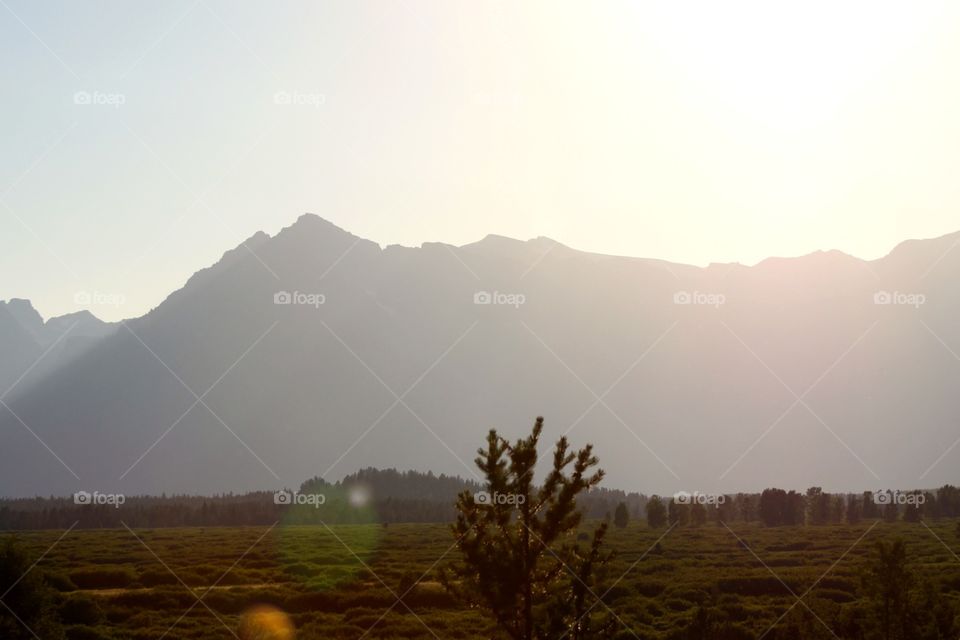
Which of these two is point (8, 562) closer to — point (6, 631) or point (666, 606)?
point (6, 631)

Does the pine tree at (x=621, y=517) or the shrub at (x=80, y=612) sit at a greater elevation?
the shrub at (x=80, y=612)

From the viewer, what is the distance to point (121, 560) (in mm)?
90875

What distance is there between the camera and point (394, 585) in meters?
66.9

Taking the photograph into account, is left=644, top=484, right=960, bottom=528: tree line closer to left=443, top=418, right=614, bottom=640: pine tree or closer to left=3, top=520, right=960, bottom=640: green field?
left=3, top=520, right=960, bottom=640: green field

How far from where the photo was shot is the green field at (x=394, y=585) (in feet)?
155

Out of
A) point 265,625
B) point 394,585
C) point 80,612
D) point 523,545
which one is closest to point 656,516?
point 394,585

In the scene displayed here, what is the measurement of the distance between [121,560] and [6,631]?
6951 centimetres

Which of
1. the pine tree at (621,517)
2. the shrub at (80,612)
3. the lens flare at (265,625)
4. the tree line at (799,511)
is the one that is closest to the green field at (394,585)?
the shrub at (80,612)

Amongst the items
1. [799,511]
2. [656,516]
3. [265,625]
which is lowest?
[656,516]

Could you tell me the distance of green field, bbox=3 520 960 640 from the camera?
47.2 metres

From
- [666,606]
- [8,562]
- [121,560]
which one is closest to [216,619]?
[8,562]

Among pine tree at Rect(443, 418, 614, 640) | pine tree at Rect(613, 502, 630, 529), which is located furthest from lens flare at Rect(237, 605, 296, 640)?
pine tree at Rect(613, 502, 630, 529)

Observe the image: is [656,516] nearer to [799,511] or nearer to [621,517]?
[621,517]

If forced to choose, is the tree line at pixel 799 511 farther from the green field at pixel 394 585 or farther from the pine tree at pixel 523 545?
the pine tree at pixel 523 545
